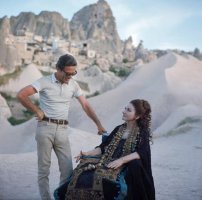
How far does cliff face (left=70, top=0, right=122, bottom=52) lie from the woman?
80.8 meters

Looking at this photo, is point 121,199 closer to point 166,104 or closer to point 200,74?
point 166,104

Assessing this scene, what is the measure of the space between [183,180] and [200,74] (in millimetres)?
15400

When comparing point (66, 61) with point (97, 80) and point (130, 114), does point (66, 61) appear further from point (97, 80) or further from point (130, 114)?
point (97, 80)

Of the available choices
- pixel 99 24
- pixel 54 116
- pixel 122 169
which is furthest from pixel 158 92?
pixel 99 24

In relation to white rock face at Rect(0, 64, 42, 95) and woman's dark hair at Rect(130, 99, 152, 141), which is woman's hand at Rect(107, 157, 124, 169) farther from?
white rock face at Rect(0, 64, 42, 95)

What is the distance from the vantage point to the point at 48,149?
4.02 meters

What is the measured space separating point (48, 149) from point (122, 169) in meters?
0.77

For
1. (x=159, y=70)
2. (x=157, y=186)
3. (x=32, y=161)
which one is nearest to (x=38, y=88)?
(x=157, y=186)

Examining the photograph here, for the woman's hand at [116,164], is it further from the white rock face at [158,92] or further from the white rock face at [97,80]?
the white rock face at [97,80]

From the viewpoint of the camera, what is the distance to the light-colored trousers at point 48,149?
13.1ft

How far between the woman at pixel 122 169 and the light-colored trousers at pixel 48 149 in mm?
242

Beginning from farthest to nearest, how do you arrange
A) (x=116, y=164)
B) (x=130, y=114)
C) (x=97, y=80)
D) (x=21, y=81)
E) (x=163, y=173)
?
(x=97, y=80)
(x=21, y=81)
(x=163, y=173)
(x=130, y=114)
(x=116, y=164)

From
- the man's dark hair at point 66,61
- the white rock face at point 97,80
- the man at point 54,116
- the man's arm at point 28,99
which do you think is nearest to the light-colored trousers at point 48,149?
the man at point 54,116

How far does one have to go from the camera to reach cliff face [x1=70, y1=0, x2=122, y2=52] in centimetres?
8638
